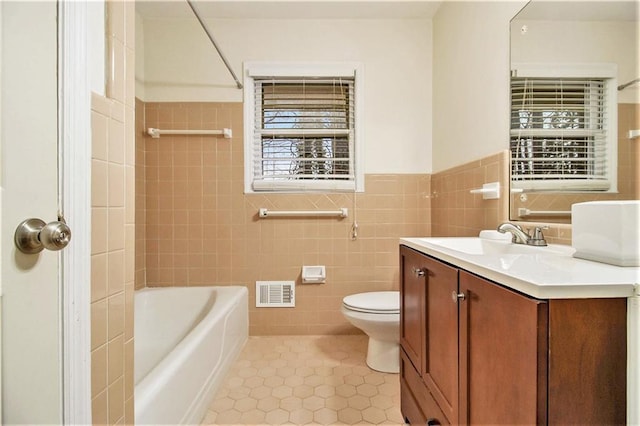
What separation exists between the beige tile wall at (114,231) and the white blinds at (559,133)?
140cm

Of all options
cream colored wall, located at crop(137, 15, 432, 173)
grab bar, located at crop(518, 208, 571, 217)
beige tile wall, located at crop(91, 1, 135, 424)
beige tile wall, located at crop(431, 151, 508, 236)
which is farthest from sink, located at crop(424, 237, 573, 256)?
cream colored wall, located at crop(137, 15, 432, 173)

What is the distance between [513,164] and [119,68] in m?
1.48

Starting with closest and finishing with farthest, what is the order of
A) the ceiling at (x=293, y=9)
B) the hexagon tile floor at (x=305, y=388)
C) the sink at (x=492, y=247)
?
the sink at (x=492, y=247) < the hexagon tile floor at (x=305, y=388) < the ceiling at (x=293, y=9)

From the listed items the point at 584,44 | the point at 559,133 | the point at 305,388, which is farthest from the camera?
the point at 305,388

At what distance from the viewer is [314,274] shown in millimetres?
2178

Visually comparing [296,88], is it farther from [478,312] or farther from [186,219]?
[478,312]

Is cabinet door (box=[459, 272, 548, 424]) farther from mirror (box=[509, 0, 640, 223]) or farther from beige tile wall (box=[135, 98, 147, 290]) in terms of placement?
beige tile wall (box=[135, 98, 147, 290])

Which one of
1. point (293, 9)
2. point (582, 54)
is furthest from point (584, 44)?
point (293, 9)

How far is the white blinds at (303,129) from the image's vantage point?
7.28ft

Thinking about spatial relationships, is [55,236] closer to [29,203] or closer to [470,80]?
[29,203]

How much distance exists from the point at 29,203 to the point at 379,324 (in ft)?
4.90

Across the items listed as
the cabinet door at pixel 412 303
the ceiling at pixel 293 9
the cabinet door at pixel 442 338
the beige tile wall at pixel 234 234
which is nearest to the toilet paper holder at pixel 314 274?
the beige tile wall at pixel 234 234

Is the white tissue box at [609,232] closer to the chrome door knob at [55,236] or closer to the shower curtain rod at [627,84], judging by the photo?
the shower curtain rod at [627,84]

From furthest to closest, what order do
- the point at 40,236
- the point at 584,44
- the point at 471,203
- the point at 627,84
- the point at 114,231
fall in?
the point at 471,203 → the point at 584,44 → the point at 627,84 → the point at 114,231 → the point at 40,236
